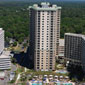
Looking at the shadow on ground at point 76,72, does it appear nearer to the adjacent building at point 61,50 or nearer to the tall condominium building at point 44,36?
the tall condominium building at point 44,36

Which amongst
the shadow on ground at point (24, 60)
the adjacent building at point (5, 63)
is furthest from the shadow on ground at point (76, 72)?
the adjacent building at point (5, 63)

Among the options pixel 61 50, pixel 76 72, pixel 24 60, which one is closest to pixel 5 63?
pixel 24 60

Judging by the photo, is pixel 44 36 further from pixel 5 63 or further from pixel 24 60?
pixel 24 60

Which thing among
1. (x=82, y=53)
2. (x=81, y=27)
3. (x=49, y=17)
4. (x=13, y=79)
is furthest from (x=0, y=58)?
(x=81, y=27)

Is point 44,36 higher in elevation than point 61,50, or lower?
higher

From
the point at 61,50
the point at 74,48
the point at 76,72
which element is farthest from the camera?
the point at 61,50

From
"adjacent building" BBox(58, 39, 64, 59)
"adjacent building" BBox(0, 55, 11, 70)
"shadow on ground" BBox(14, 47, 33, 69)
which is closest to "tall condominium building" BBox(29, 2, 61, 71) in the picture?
"shadow on ground" BBox(14, 47, 33, 69)
